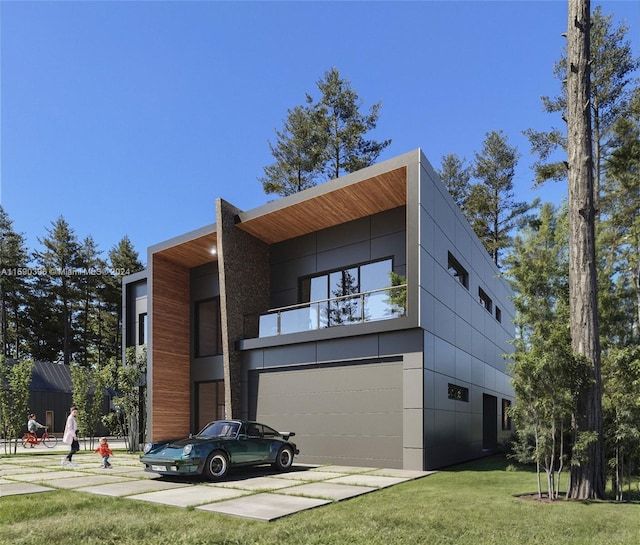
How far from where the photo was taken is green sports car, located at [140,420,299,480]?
439 inches

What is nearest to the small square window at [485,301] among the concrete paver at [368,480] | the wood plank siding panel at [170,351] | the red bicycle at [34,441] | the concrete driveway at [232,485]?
the concrete driveway at [232,485]

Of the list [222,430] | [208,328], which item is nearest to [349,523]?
[222,430]

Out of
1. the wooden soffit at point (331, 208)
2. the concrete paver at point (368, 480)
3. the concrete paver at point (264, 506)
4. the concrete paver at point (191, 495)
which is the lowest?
the concrete paver at point (368, 480)

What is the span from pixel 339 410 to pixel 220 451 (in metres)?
4.61

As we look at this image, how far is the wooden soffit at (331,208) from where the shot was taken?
15688mm

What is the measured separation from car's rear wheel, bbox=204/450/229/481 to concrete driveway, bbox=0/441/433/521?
0.83 ft

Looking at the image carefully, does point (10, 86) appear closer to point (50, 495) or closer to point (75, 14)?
point (75, 14)

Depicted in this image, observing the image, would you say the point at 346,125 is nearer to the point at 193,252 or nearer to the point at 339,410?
the point at 193,252

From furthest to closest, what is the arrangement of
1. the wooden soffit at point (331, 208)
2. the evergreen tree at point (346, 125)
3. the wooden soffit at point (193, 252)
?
the evergreen tree at point (346, 125) < the wooden soffit at point (193, 252) < the wooden soffit at point (331, 208)

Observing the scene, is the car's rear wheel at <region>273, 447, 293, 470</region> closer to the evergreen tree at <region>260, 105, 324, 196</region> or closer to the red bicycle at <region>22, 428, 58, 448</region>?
→ the red bicycle at <region>22, 428, 58, 448</region>

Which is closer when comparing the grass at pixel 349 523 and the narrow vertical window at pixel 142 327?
the grass at pixel 349 523

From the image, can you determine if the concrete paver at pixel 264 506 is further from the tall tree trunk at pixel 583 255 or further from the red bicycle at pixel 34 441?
the red bicycle at pixel 34 441

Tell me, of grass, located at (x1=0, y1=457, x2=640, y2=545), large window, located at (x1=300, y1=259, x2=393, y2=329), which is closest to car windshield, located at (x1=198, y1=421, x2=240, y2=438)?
grass, located at (x1=0, y1=457, x2=640, y2=545)

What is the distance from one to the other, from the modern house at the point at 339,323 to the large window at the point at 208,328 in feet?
0.23
